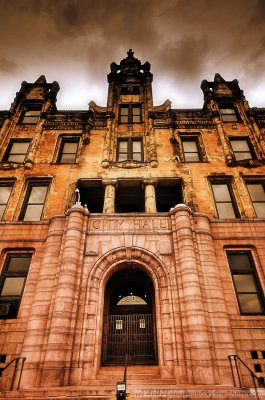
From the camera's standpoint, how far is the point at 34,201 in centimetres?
1470

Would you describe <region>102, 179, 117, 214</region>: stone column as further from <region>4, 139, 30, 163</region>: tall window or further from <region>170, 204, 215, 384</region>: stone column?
<region>4, 139, 30, 163</region>: tall window

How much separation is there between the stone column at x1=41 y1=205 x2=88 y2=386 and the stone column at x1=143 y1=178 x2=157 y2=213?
3705 millimetres

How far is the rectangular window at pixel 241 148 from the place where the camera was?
54.4 feet

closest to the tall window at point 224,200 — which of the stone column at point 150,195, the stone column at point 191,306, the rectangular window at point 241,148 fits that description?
the rectangular window at point 241,148

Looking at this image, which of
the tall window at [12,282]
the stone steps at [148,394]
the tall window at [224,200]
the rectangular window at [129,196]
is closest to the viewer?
the stone steps at [148,394]

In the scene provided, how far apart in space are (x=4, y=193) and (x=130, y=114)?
408 inches

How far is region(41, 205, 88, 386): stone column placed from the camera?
859 cm

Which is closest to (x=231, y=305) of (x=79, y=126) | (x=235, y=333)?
(x=235, y=333)

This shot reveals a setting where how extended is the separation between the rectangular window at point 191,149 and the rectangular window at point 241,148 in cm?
235

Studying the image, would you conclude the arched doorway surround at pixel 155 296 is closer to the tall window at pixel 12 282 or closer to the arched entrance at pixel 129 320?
the arched entrance at pixel 129 320

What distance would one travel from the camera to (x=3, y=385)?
9.16m

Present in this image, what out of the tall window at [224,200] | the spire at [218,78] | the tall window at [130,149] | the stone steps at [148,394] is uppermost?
the spire at [218,78]

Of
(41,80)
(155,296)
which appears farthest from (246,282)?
(41,80)

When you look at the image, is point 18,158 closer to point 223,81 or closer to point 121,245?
point 121,245
